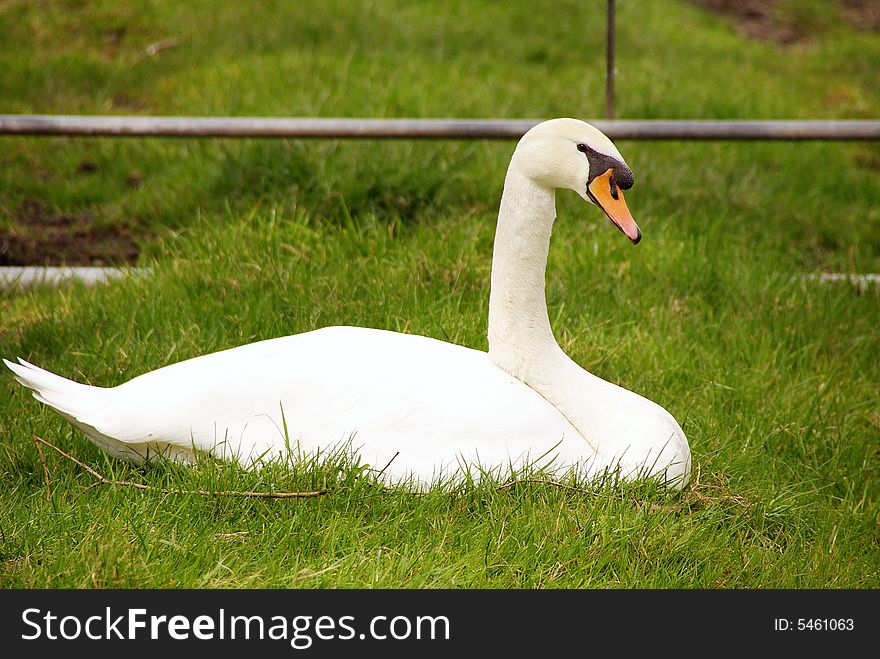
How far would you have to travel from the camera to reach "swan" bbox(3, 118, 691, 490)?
3.06 meters

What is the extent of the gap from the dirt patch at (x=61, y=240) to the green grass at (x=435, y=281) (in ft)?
0.38

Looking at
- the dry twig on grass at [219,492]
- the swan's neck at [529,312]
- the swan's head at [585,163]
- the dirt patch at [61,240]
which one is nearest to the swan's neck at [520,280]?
the swan's neck at [529,312]

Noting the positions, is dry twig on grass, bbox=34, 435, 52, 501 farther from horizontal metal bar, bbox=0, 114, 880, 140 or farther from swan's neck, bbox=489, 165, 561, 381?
horizontal metal bar, bbox=0, 114, 880, 140

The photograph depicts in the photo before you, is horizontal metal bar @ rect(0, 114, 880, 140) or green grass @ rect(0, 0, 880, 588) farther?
horizontal metal bar @ rect(0, 114, 880, 140)

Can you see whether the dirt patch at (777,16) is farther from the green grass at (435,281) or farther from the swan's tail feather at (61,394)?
the swan's tail feather at (61,394)

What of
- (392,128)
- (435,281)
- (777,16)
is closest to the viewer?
(435,281)

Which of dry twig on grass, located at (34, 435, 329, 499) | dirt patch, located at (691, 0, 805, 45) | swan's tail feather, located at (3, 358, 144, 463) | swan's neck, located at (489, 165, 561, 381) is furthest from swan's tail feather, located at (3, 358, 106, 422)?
dirt patch, located at (691, 0, 805, 45)

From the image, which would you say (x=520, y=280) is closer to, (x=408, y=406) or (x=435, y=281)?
(x=408, y=406)

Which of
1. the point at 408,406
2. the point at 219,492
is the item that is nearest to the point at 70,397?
the point at 219,492

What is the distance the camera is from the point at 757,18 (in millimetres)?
12453

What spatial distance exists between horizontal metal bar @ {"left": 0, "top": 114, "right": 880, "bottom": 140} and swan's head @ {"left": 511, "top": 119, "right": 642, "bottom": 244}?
177 cm

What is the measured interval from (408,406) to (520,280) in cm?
60

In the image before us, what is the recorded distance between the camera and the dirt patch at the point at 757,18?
11.7 meters

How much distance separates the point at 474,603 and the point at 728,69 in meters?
7.42
